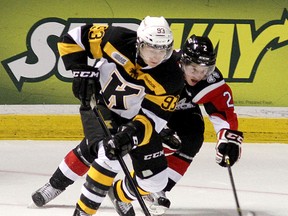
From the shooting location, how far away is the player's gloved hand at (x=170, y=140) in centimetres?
366

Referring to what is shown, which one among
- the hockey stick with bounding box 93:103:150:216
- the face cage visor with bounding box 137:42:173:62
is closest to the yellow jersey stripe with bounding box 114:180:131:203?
the hockey stick with bounding box 93:103:150:216

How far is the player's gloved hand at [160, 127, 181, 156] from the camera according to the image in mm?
3658

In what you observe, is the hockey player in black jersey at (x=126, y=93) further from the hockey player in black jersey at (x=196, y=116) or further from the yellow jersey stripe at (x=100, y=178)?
the hockey player in black jersey at (x=196, y=116)

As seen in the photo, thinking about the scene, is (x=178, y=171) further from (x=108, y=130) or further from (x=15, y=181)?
(x=15, y=181)

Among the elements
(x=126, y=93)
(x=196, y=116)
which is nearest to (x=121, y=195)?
(x=126, y=93)

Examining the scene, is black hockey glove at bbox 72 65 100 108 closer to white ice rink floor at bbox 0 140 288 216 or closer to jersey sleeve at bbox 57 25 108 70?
jersey sleeve at bbox 57 25 108 70

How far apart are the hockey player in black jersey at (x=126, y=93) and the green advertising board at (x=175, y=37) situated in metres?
1.54

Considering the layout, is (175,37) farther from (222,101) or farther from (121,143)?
(121,143)

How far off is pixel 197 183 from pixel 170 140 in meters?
0.62

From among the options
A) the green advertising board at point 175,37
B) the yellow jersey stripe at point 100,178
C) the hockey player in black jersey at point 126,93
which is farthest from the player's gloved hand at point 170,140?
the green advertising board at point 175,37

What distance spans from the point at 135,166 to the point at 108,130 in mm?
187

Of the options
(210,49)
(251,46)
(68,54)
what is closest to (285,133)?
(251,46)

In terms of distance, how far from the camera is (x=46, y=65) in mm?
5043

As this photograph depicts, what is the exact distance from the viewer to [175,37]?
5.05m
